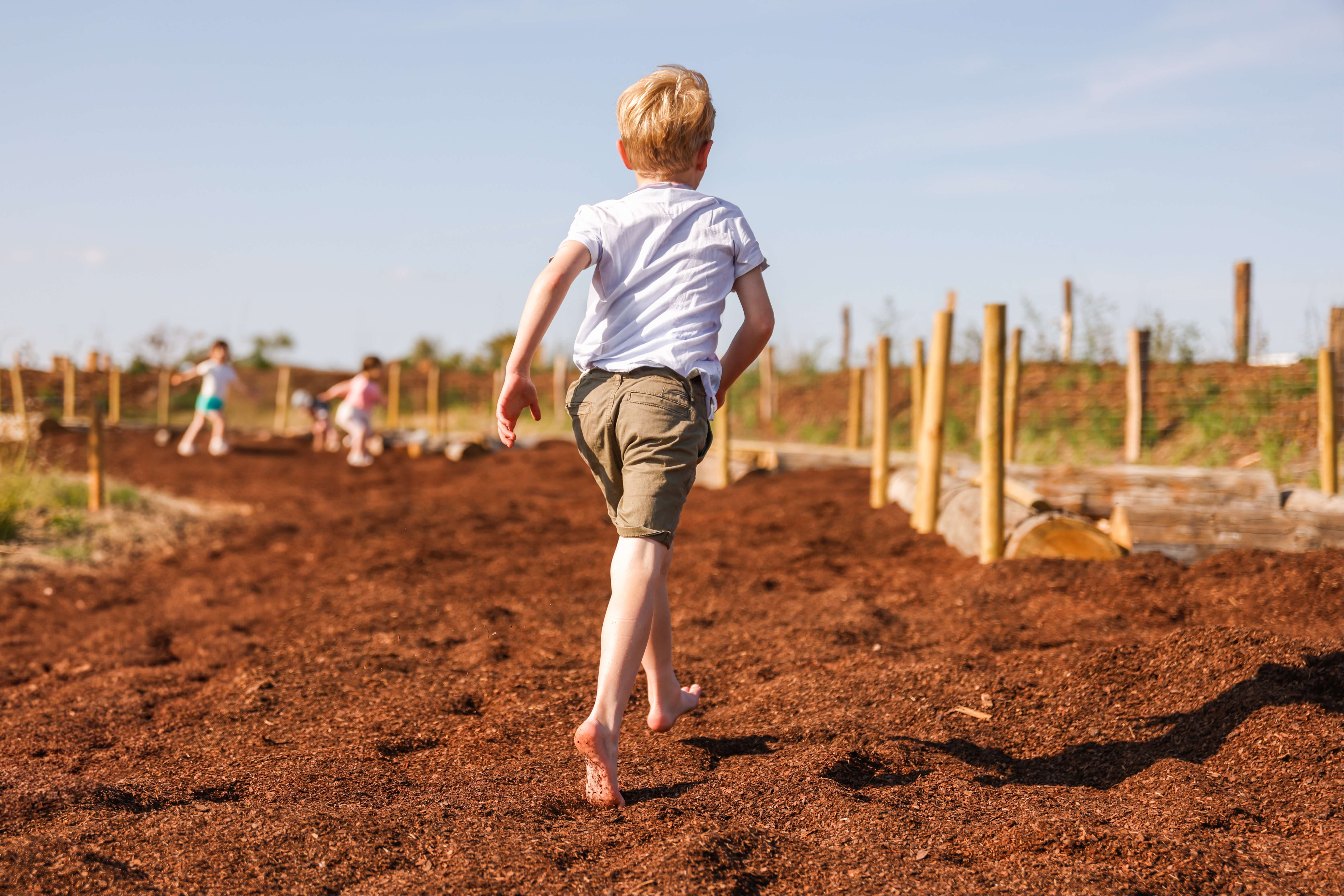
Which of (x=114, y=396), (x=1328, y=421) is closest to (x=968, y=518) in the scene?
(x=1328, y=421)

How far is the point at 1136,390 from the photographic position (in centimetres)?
1190

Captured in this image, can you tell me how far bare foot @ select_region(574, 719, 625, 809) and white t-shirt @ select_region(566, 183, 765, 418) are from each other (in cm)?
76

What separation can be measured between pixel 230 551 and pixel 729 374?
5.65 metres

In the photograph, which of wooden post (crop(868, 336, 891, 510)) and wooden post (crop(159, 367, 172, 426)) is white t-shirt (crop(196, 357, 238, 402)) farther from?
wooden post (crop(868, 336, 891, 510))

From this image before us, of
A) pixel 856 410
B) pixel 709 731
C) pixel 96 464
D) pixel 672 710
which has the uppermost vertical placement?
pixel 856 410

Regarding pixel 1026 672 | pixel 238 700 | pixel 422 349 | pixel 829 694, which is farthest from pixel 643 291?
pixel 422 349

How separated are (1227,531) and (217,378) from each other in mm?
11985

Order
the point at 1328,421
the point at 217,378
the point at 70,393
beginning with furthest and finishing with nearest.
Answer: the point at 70,393 < the point at 217,378 < the point at 1328,421

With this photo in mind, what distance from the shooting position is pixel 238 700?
3354 mm

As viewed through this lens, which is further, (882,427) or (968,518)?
(882,427)

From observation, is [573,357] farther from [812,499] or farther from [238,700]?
[812,499]

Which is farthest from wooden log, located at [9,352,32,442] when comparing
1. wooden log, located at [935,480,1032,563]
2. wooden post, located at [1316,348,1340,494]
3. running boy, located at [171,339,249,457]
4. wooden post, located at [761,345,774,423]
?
wooden post, located at [761,345,774,423]

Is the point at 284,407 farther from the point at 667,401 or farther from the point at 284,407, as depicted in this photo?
the point at 667,401

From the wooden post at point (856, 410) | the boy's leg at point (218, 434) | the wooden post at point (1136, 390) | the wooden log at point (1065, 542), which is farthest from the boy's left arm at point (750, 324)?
the boy's leg at point (218, 434)
